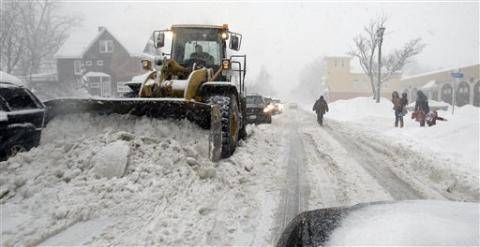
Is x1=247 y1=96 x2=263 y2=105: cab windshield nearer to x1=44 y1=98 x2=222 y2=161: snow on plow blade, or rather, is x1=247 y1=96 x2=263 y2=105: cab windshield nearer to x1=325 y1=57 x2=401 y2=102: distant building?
x1=44 y1=98 x2=222 y2=161: snow on plow blade

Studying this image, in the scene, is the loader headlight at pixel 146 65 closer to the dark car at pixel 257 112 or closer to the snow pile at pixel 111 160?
the snow pile at pixel 111 160

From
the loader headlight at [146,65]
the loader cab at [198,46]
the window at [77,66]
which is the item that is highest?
the window at [77,66]

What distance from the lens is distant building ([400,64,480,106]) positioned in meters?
40.1

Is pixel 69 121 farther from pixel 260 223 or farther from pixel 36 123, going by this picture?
pixel 260 223

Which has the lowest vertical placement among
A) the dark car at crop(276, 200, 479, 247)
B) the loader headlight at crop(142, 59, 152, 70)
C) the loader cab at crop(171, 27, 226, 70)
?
the dark car at crop(276, 200, 479, 247)

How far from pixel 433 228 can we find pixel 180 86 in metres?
6.19

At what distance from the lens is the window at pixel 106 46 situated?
43.2m

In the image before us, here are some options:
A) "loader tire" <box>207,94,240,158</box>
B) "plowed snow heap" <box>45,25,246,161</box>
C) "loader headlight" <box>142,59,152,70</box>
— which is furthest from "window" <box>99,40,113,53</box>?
"loader tire" <box>207,94,240,158</box>

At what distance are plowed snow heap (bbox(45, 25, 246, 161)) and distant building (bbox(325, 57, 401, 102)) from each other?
209 ft

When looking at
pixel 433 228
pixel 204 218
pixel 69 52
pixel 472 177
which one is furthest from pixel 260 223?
pixel 69 52

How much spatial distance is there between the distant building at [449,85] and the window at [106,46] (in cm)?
3401

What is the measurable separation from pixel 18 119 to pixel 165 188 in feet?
11.0

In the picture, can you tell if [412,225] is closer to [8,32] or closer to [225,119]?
[225,119]

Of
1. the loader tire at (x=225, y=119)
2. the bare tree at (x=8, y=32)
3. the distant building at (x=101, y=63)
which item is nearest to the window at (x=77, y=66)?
the distant building at (x=101, y=63)
